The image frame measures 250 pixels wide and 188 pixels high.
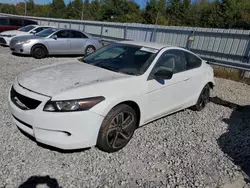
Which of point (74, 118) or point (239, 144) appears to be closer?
point (74, 118)

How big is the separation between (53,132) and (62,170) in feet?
1.58

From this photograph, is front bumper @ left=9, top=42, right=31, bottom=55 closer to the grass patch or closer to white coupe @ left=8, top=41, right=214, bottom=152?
white coupe @ left=8, top=41, right=214, bottom=152

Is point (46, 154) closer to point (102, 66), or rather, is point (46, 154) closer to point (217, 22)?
point (102, 66)

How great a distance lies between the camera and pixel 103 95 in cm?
277

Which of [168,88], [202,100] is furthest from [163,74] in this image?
[202,100]

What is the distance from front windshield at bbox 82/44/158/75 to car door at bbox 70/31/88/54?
6.68 m

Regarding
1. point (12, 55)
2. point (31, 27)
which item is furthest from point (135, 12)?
point (12, 55)

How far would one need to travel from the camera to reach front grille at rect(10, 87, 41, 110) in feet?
8.76

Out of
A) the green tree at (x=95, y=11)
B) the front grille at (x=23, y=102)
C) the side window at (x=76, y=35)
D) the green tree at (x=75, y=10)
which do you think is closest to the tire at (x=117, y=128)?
the front grille at (x=23, y=102)

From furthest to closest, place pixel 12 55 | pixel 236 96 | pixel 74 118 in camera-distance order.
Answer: pixel 12 55
pixel 236 96
pixel 74 118

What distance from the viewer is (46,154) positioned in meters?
2.92

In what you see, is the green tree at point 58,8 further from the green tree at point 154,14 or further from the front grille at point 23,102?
the front grille at point 23,102

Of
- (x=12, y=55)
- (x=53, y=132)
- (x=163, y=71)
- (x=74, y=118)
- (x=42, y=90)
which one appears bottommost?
(x=12, y=55)

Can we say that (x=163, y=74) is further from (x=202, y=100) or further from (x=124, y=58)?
(x=202, y=100)
